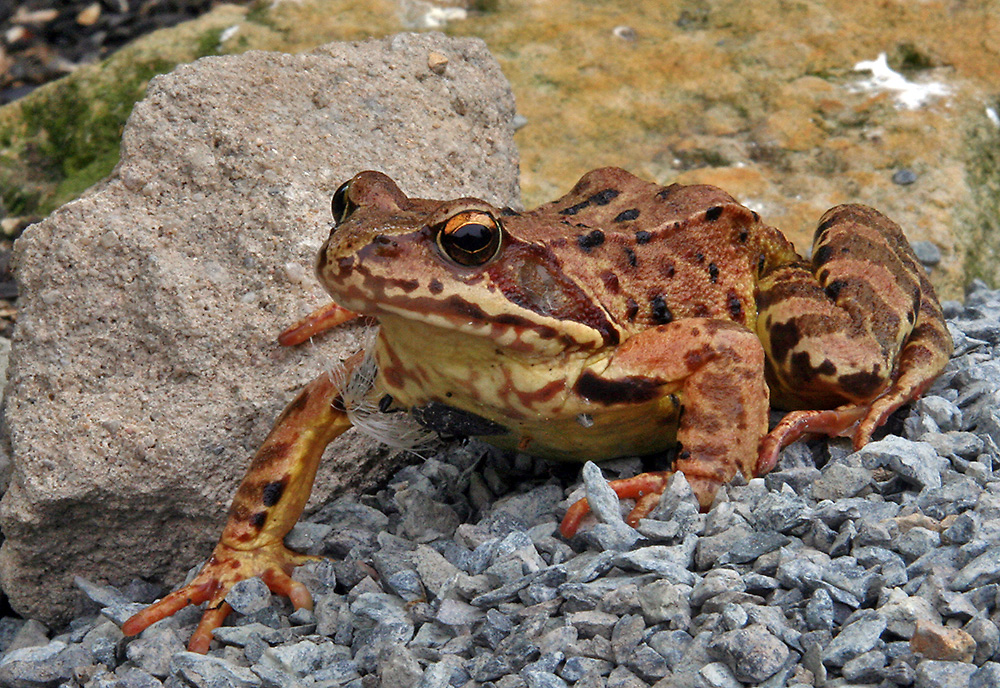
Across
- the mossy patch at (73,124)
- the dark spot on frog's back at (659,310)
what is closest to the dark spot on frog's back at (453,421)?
the dark spot on frog's back at (659,310)

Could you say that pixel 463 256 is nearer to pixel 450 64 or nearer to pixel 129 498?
pixel 129 498

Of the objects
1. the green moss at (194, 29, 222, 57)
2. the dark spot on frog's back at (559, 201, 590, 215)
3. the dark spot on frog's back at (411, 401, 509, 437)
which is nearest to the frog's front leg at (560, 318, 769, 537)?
the dark spot on frog's back at (411, 401, 509, 437)

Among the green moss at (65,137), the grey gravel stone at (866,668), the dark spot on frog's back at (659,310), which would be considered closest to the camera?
the grey gravel stone at (866,668)

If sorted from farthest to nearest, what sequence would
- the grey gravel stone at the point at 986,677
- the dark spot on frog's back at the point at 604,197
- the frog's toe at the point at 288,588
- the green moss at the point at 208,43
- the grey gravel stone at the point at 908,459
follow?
the green moss at the point at 208,43 → the dark spot on frog's back at the point at 604,197 → the frog's toe at the point at 288,588 → the grey gravel stone at the point at 908,459 → the grey gravel stone at the point at 986,677

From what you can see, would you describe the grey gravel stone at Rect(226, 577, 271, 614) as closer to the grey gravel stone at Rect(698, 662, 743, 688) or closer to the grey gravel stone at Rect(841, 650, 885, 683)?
the grey gravel stone at Rect(698, 662, 743, 688)

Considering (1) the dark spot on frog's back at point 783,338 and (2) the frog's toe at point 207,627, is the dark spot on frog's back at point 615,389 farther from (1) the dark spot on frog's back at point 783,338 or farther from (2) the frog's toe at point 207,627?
(2) the frog's toe at point 207,627

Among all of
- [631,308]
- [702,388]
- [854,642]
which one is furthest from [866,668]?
[631,308]

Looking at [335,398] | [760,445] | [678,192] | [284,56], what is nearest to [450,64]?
[284,56]
